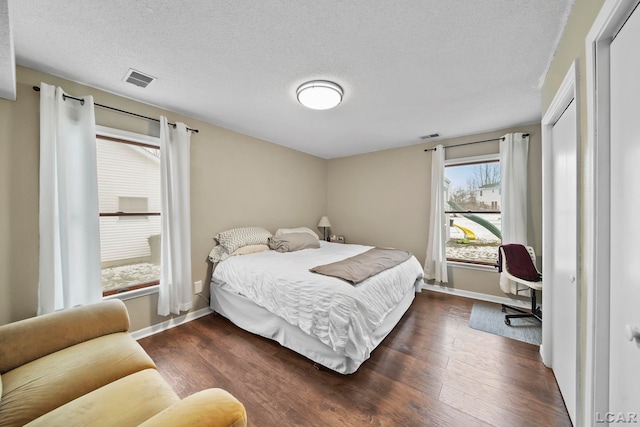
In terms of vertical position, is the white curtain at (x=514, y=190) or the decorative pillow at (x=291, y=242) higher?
the white curtain at (x=514, y=190)

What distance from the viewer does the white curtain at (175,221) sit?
249 cm

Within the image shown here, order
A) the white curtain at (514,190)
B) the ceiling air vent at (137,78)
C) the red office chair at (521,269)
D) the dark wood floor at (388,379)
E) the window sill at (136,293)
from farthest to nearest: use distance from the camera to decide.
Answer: the white curtain at (514,190), the red office chair at (521,269), the window sill at (136,293), the ceiling air vent at (137,78), the dark wood floor at (388,379)

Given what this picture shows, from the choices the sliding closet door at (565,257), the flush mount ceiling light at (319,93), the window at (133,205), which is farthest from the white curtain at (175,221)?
the sliding closet door at (565,257)

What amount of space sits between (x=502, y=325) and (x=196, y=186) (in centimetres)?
408

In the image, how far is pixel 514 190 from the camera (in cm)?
303

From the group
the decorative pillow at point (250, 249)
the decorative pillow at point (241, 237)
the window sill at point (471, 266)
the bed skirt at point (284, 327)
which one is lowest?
the bed skirt at point (284, 327)

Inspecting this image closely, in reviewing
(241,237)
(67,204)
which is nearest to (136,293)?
(67,204)

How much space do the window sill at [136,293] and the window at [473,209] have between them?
165 inches

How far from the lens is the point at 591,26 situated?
1.04m

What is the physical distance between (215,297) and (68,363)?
1.69 meters

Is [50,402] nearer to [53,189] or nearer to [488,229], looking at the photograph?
[53,189]

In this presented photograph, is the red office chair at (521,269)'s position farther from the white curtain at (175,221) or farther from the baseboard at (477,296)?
the white curtain at (175,221)

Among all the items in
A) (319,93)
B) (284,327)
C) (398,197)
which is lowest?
(284,327)

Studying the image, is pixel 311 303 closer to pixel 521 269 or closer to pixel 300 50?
pixel 300 50
